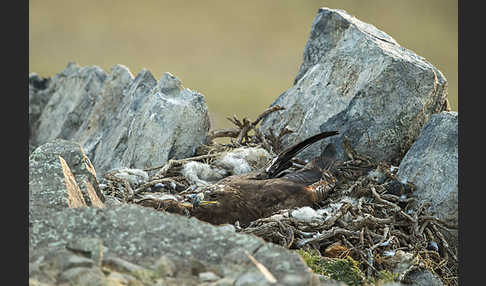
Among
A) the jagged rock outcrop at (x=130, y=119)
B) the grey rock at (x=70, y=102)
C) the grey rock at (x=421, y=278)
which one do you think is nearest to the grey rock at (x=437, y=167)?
the grey rock at (x=421, y=278)

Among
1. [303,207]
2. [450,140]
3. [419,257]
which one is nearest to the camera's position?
[419,257]

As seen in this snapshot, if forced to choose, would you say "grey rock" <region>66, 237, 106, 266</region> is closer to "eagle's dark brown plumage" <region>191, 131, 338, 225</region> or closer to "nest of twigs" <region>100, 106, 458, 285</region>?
"nest of twigs" <region>100, 106, 458, 285</region>

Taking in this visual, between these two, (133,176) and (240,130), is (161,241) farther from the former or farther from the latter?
(240,130)

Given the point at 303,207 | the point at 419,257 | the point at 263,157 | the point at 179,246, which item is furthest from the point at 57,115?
the point at 179,246

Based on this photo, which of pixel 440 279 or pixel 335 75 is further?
pixel 335 75

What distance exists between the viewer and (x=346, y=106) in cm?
644

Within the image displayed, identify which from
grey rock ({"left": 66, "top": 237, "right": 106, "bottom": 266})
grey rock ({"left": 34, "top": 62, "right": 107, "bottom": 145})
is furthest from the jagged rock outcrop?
grey rock ({"left": 66, "top": 237, "right": 106, "bottom": 266})

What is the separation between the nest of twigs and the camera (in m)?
4.62

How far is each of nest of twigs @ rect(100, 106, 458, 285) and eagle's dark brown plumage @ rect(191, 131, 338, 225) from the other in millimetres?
170

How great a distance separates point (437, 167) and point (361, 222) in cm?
126

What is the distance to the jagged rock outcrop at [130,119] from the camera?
22.8ft

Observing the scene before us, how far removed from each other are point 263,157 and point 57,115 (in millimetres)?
7598

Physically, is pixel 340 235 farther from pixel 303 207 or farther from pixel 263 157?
pixel 263 157

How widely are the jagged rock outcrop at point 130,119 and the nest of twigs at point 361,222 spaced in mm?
550
